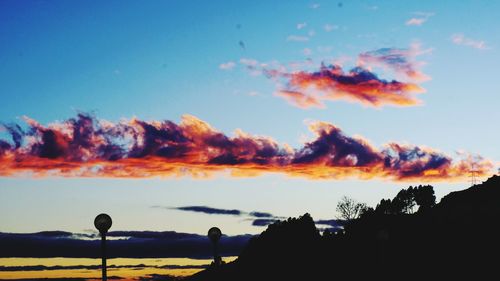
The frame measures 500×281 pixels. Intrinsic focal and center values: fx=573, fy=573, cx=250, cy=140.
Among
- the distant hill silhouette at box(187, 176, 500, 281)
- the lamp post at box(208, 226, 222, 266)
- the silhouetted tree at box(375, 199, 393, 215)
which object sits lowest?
the distant hill silhouette at box(187, 176, 500, 281)

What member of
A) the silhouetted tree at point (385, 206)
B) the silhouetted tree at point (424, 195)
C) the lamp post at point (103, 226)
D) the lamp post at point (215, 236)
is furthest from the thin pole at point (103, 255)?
the silhouetted tree at point (424, 195)

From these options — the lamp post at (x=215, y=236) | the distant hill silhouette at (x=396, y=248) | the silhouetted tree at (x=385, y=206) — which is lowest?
the distant hill silhouette at (x=396, y=248)

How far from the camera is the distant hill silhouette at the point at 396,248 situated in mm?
81375

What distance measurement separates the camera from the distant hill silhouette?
267 feet

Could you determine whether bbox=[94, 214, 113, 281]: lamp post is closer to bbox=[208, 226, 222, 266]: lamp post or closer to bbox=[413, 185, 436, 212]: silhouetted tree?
bbox=[208, 226, 222, 266]: lamp post

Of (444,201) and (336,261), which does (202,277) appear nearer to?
(336,261)

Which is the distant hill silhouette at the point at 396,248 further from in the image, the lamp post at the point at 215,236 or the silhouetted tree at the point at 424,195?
the silhouetted tree at the point at 424,195

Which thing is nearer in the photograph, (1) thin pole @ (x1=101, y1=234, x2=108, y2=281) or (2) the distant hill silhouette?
(1) thin pole @ (x1=101, y1=234, x2=108, y2=281)

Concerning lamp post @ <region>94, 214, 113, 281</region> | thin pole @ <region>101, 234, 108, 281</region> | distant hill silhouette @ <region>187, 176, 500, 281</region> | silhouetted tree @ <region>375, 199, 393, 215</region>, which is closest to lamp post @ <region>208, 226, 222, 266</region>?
lamp post @ <region>94, 214, 113, 281</region>

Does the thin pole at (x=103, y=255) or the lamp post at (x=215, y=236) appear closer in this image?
the thin pole at (x=103, y=255)

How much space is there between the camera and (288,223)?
469 feet

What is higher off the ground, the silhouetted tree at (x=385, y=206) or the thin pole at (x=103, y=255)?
the silhouetted tree at (x=385, y=206)

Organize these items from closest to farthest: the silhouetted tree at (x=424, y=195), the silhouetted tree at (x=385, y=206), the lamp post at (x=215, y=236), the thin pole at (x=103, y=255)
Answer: the thin pole at (x=103, y=255)
the lamp post at (x=215, y=236)
the silhouetted tree at (x=385, y=206)
the silhouetted tree at (x=424, y=195)

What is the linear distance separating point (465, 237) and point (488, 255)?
1316 cm
